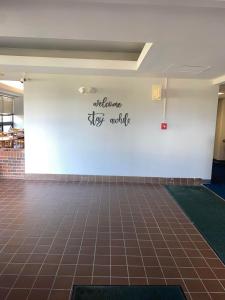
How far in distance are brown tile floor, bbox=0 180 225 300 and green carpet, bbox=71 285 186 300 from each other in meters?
0.07

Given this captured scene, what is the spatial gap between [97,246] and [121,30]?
2.28m

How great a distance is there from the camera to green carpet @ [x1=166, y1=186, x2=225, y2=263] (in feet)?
9.74

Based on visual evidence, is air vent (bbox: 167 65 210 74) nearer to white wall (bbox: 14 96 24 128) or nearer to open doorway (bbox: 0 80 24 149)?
open doorway (bbox: 0 80 24 149)

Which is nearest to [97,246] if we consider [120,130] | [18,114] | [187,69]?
[120,130]

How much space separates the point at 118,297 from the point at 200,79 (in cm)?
440

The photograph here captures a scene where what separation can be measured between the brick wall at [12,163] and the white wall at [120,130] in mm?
141

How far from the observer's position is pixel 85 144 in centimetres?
522

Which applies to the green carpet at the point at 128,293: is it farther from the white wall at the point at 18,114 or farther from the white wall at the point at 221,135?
the white wall at the point at 18,114

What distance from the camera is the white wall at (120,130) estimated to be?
16.6 feet

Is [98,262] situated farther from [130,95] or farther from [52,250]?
[130,95]

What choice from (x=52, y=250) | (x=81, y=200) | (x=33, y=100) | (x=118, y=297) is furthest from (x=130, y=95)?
(x=118, y=297)

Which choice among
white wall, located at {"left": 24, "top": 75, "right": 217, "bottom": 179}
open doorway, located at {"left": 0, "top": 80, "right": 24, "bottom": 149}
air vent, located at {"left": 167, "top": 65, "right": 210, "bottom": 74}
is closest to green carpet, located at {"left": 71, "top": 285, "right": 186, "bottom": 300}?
air vent, located at {"left": 167, "top": 65, "right": 210, "bottom": 74}

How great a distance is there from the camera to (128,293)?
2.02m

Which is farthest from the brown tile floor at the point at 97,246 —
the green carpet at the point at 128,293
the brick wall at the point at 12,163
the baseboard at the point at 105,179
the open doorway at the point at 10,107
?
the open doorway at the point at 10,107
